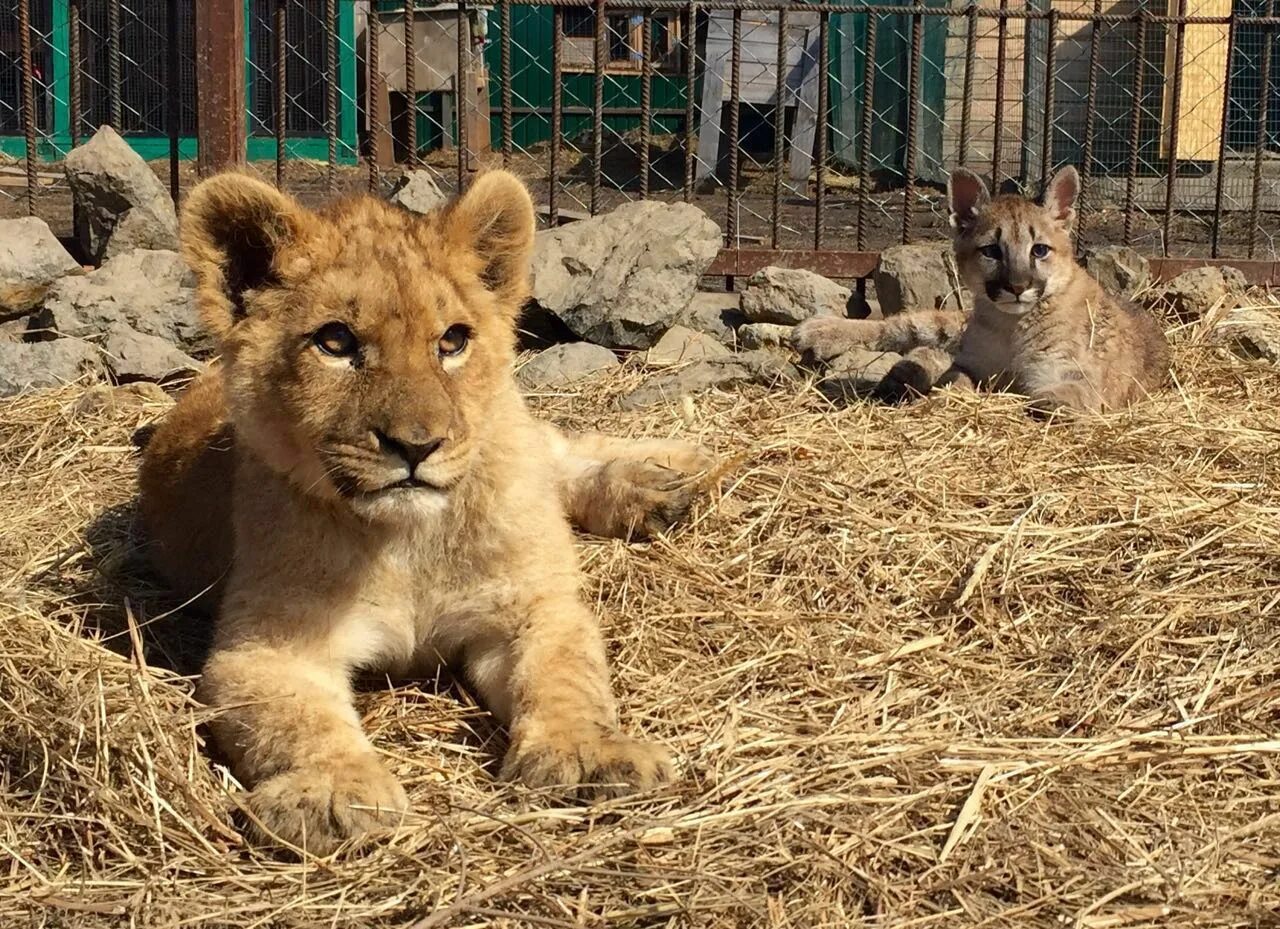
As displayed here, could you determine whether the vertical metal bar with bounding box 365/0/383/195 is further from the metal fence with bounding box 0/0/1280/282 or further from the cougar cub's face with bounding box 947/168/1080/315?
the cougar cub's face with bounding box 947/168/1080/315

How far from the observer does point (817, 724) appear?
3543mm

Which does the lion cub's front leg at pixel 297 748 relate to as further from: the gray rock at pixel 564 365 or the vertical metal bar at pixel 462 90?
the vertical metal bar at pixel 462 90

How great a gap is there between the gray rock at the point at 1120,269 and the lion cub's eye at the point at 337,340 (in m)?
6.11

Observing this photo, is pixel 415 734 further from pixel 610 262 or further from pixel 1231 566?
pixel 610 262

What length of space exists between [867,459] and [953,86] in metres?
10.1

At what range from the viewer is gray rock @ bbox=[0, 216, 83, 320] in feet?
23.6

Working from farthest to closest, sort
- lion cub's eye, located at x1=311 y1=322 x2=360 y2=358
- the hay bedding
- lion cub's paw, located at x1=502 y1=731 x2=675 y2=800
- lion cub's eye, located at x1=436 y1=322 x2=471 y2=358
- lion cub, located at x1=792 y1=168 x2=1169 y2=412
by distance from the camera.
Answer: lion cub, located at x1=792 y1=168 x2=1169 y2=412
lion cub's eye, located at x1=436 y1=322 x2=471 y2=358
lion cub's eye, located at x1=311 y1=322 x2=360 y2=358
lion cub's paw, located at x1=502 y1=731 x2=675 y2=800
the hay bedding

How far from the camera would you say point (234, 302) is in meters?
3.72

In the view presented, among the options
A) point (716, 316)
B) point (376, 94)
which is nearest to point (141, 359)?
point (376, 94)

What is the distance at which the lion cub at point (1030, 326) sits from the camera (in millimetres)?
6953

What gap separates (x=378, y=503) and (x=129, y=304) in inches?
166

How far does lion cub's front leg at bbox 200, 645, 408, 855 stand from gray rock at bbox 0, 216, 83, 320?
4260 millimetres

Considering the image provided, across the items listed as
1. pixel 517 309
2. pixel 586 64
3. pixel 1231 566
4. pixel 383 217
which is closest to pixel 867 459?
pixel 1231 566

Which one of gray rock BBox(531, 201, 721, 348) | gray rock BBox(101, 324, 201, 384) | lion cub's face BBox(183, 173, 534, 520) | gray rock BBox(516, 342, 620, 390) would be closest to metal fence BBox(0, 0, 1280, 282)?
gray rock BBox(531, 201, 721, 348)
